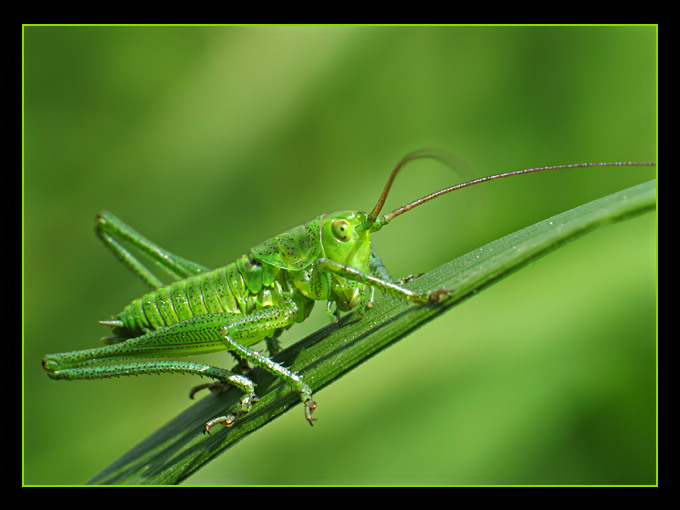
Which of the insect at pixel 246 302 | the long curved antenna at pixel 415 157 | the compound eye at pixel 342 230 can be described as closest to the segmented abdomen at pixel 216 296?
the insect at pixel 246 302

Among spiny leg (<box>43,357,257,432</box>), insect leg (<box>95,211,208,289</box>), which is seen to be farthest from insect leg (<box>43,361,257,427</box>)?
insect leg (<box>95,211,208,289</box>)

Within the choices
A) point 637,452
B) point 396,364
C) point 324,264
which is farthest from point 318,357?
point 637,452

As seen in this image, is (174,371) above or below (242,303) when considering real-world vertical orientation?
below

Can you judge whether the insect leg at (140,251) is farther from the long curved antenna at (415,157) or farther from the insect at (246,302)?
the long curved antenna at (415,157)

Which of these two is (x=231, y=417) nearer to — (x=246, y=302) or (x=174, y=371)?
(x=174, y=371)

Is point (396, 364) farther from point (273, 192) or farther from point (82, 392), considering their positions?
point (82, 392)

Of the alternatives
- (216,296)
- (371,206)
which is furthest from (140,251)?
(371,206)
